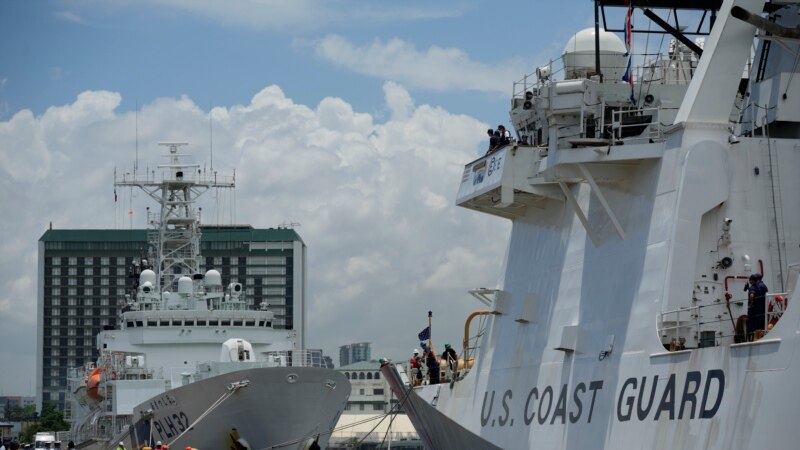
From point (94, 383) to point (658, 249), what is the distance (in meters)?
20.6

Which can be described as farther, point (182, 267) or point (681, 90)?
point (182, 267)

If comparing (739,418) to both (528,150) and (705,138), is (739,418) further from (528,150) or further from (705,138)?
(528,150)

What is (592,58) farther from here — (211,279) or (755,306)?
(211,279)

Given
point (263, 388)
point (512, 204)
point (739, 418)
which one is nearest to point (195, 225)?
point (263, 388)

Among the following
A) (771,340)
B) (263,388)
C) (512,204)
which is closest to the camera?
(771,340)

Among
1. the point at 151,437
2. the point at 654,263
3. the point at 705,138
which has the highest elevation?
the point at 705,138

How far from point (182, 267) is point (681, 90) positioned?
21.7 m

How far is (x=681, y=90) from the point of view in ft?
66.8

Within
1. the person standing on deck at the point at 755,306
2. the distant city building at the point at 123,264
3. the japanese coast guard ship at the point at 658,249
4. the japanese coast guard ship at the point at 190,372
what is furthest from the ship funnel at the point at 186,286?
the distant city building at the point at 123,264

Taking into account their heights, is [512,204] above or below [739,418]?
above

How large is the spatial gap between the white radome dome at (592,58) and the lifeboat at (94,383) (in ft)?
56.3

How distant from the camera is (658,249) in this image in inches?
665

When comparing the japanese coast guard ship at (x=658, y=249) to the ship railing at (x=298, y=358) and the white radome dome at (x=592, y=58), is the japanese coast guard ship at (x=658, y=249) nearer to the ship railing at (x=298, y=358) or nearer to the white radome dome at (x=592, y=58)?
the white radome dome at (x=592, y=58)

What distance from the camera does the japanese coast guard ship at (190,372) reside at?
28.2m
